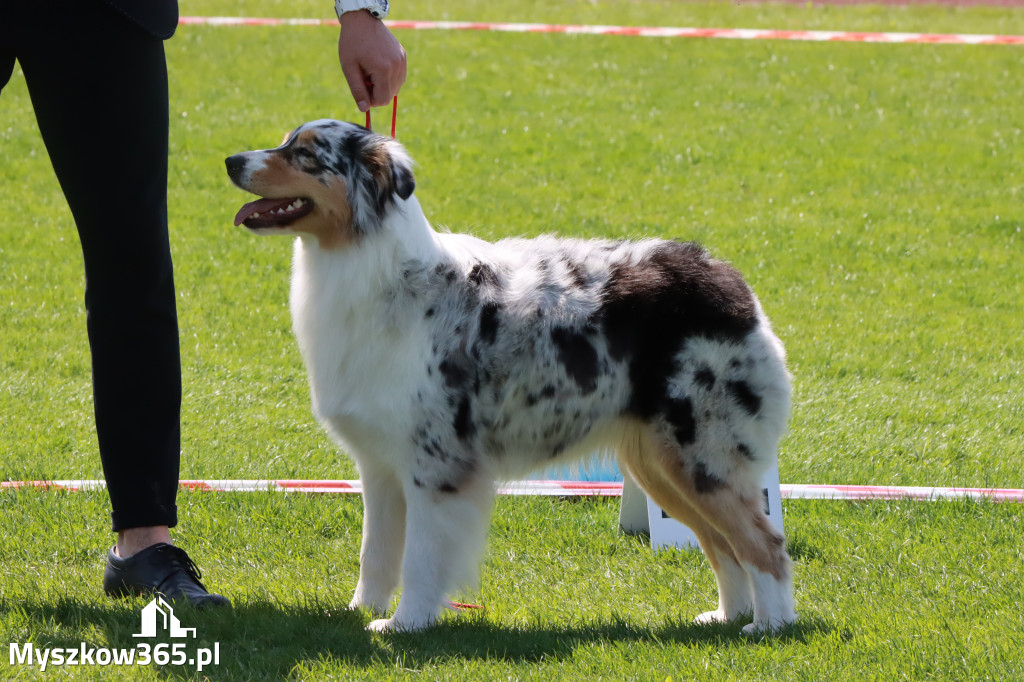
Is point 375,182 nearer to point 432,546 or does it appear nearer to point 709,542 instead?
point 432,546

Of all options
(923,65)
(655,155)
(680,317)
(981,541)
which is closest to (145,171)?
(680,317)

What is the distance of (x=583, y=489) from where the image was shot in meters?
5.61

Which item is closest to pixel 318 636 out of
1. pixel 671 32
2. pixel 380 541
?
pixel 380 541

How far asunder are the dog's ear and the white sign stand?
4.73ft

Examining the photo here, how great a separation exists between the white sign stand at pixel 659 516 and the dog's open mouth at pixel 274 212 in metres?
1.63

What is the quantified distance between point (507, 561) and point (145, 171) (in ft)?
6.77

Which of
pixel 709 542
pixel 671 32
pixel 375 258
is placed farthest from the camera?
pixel 671 32

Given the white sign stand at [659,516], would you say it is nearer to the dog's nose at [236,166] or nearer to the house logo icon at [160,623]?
the house logo icon at [160,623]

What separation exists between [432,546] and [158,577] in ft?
3.26

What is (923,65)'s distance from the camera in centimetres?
1511

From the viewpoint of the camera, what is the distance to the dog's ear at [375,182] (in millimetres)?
4020

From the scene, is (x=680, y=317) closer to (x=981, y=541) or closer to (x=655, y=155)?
(x=981, y=541)

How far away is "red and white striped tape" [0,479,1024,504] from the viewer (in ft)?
17.8

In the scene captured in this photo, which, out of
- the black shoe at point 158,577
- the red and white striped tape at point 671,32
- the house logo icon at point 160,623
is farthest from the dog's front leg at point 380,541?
the red and white striped tape at point 671,32
